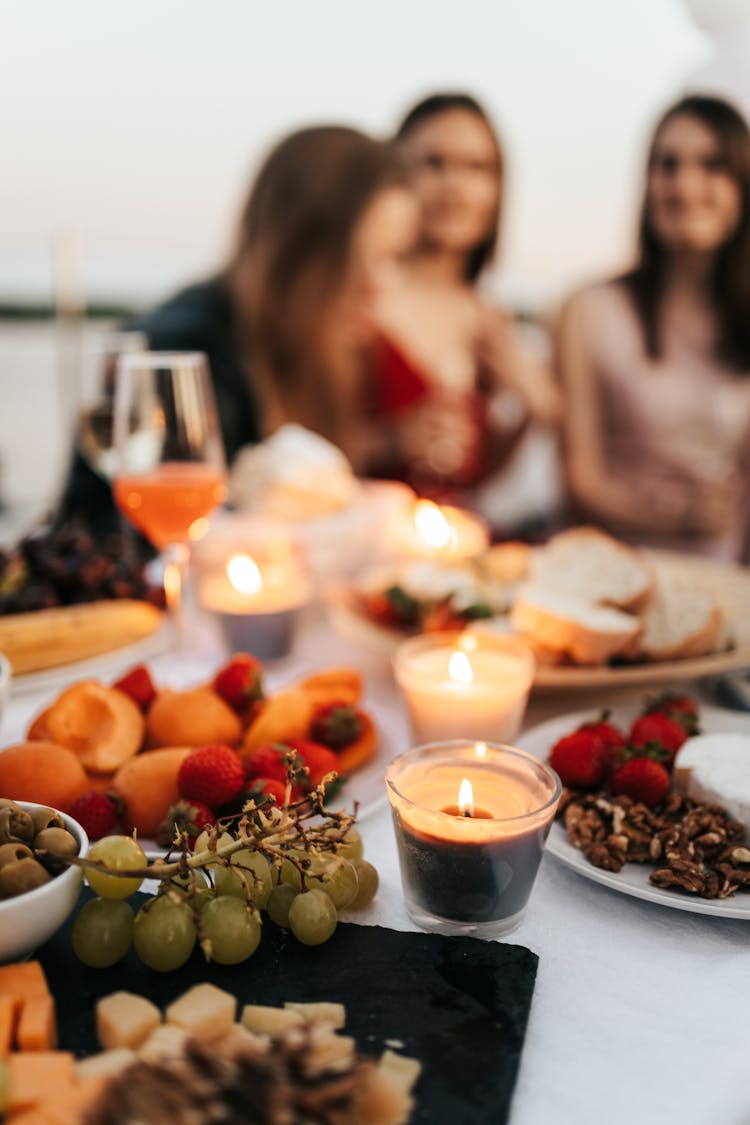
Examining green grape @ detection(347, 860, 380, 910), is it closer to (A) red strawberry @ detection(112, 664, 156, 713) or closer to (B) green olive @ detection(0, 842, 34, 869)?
(B) green olive @ detection(0, 842, 34, 869)

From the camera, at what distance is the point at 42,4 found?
383 centimetres

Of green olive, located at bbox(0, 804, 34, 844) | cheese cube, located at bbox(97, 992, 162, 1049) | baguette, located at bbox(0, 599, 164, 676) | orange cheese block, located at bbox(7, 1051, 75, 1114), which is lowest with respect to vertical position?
baguette, located at bbox(0, 599, 164, 676)

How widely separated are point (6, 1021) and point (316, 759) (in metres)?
0.39

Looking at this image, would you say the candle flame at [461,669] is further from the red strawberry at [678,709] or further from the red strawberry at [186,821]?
the red strawberry at [186,821]

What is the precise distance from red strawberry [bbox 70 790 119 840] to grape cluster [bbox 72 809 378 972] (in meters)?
0.13

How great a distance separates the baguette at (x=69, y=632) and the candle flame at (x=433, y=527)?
55cm

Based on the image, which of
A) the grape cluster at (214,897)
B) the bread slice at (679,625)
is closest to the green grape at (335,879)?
the grape cluster at (214,897)

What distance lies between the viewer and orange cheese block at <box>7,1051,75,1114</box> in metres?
0.50

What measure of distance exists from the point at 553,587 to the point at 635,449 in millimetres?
2004

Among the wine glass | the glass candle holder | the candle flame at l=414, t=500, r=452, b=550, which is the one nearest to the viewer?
the glass candle holder

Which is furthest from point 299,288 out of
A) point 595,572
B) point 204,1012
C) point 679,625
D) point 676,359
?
point 204,1012

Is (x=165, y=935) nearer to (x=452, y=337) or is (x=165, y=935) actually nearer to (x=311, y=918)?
(x=311, y=918)

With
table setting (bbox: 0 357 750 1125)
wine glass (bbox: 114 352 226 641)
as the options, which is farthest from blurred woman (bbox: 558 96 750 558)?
wine glass (bbox: 114 352 226 641)

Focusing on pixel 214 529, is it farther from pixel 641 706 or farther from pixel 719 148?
pixel 719 148
